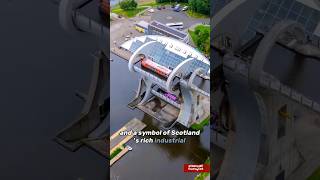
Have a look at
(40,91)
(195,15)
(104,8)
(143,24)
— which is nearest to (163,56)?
(143,24)

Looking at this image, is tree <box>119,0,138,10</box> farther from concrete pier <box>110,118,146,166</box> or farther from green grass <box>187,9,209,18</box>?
concrete pier <box>110,118,146,166</box>

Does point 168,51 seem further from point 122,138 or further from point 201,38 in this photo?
point 122,138

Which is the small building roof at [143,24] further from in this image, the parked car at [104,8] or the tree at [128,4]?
the parked car at [104,8]

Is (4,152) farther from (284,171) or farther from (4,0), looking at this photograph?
(284,171)

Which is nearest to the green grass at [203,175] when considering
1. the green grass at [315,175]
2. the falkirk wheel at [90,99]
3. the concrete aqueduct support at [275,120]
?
the concrete aqueduct support at [275,120]

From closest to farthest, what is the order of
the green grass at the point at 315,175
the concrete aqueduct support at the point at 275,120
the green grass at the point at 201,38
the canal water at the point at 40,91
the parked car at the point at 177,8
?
the concrete aqueduct support at the point at 275,120 < the green grass at the point at 201,38 < the parked car at the point at 177,8 < the green grass at the point at 315,175 < the canal water at the point at 40,91
